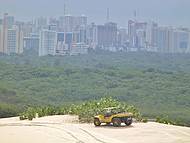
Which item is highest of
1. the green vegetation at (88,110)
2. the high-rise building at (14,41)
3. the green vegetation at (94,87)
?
the green vegetation at (88,110)

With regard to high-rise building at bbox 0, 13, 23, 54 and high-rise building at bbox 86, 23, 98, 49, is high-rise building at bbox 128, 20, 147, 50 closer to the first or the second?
high-rise building at bbox 86, 23, 98, 49

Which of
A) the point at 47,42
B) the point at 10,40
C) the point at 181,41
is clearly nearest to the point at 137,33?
the point at 181,41

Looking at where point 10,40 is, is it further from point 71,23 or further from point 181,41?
point 181,41

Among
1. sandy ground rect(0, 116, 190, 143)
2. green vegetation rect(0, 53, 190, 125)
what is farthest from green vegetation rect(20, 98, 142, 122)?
green vegetation rect(0, 53, 190, 125)

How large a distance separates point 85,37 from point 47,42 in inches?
856

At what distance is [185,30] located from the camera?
168375 millimetres

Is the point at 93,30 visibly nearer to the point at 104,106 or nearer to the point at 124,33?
the point at 124,33

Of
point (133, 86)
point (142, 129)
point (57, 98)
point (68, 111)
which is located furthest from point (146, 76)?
point (142, 129)

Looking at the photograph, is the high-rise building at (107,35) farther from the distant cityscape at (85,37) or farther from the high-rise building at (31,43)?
the high-rise building at (31,43)

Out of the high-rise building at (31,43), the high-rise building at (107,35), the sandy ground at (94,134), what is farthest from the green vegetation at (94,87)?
the high-rise building at (107,35)

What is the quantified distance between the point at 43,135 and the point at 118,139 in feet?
6.21

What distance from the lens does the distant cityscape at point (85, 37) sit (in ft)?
408

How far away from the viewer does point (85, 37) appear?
5817 inches

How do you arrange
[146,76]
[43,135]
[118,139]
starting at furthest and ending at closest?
[146,76] → [43,135] → [118,139]
